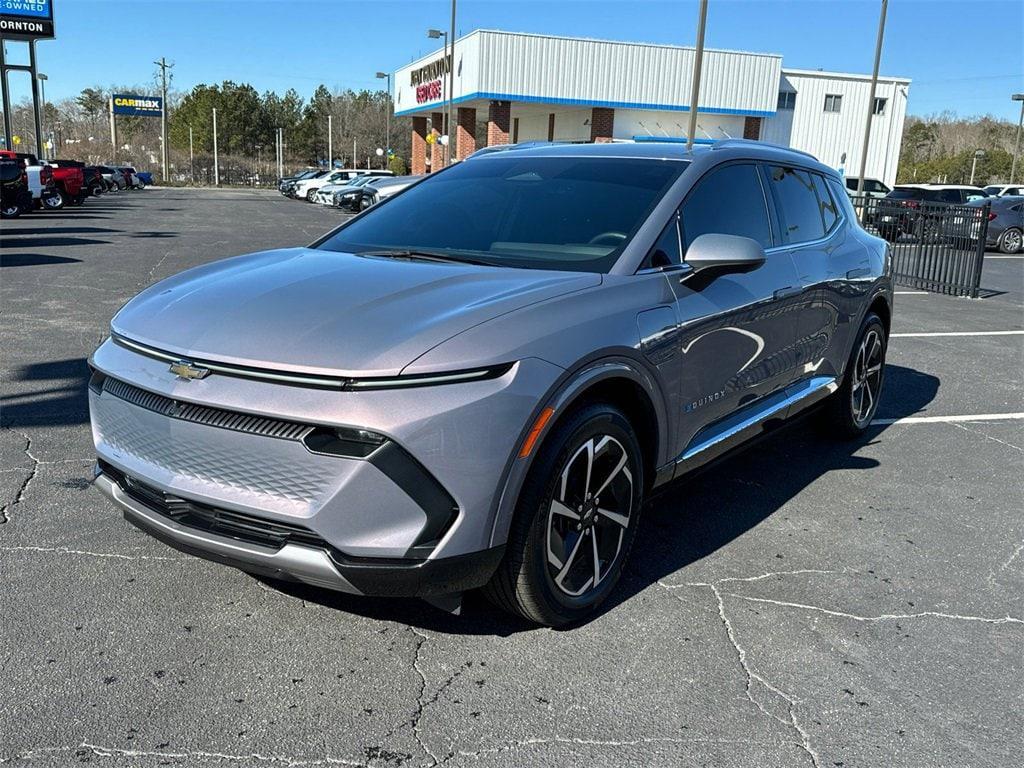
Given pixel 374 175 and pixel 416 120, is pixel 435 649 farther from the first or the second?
pixel 416 120

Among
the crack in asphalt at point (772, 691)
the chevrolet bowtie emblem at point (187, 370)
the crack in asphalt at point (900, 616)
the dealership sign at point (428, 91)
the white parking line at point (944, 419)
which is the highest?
the dealership sign at point (428, 91)

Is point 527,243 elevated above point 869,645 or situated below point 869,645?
above

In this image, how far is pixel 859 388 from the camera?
5.88 meters

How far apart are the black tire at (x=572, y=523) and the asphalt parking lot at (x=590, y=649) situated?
0.61 ft

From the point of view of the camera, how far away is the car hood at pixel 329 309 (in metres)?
2.71

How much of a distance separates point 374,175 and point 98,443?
125 ft

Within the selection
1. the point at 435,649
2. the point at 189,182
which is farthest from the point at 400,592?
the point at 189,182

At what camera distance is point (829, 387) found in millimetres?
5277


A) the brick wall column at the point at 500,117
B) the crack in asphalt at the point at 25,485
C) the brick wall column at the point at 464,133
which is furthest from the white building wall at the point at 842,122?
the crack in asphalt at the point at 25,485

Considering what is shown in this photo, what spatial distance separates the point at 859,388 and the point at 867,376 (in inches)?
6.6

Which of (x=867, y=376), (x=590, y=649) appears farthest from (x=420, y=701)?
(x=867, y=376)

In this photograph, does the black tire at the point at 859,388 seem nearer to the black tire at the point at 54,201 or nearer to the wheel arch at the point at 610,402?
the wheel arch at the point at 610,402

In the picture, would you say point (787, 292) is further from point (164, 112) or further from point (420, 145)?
point (164, 112)

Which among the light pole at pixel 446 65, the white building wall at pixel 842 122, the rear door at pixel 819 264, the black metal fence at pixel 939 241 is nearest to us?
the rear door at pixel 819 264
